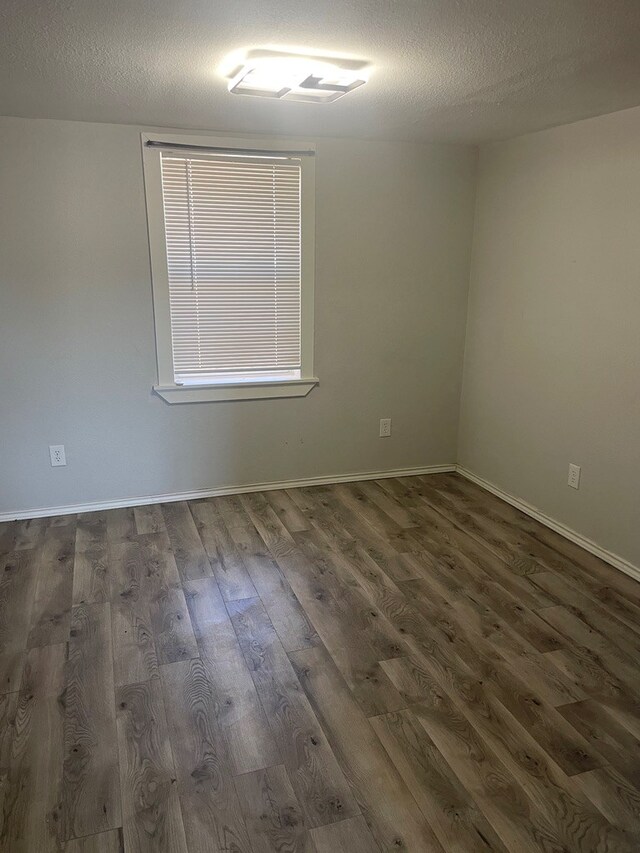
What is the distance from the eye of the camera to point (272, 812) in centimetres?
164

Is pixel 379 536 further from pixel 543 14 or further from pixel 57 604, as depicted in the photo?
pixel 543 14

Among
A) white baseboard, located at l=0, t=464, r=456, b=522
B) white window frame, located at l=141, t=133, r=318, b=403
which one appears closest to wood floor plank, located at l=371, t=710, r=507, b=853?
white baseboard, located at l=0, t=464, r=456, b=522

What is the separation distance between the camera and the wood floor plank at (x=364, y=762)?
158cm

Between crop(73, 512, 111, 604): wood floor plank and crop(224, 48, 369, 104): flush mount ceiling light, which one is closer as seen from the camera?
crop(224, 48, 369, 104): flush mount ceiling light

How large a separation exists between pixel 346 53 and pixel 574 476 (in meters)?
2.35

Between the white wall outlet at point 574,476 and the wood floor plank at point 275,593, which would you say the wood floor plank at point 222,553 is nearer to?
the wood floor plank at point 275,593

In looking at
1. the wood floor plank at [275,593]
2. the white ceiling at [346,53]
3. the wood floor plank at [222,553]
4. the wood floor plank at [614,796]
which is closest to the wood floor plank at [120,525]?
the wood floor plank at [222,553]

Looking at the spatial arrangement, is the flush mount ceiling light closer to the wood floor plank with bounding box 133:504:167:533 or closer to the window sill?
the window sill

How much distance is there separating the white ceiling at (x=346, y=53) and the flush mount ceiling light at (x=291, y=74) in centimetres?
7

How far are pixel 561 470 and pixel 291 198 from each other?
223 cm

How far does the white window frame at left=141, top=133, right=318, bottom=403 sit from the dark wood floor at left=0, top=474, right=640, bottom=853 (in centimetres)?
83

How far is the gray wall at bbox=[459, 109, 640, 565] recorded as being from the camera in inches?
112

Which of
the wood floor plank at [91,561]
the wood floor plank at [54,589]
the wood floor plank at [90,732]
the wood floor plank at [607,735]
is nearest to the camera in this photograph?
the wood floor plank at [90,732]

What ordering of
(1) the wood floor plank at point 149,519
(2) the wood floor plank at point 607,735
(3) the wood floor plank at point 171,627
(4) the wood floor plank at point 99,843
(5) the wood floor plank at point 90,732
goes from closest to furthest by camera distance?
(4) the wood floor plank at point 99,843 < (5) the wood floor plank at point 90,732 < (2) the wood floor plank at point 607,735 < (3) the wood floor plank at point 171,627 < (1) the wood floor plank at point 149,519
